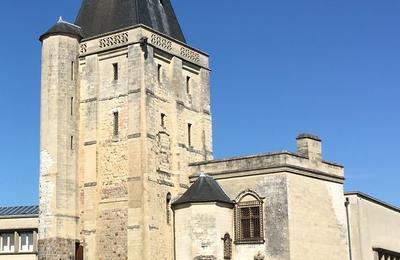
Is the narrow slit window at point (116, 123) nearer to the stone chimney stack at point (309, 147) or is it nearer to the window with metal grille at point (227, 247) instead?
the window with metal grille at point (227, 247)

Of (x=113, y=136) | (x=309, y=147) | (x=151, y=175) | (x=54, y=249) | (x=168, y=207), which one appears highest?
(x=113, y=136)

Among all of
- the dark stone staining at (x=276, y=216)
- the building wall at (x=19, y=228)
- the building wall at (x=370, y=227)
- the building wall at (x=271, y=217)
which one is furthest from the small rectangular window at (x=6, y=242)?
the building wall at (x=370, y=227)

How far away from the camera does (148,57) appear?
134 ft

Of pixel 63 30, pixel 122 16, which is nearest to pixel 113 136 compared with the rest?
pixel 63 30

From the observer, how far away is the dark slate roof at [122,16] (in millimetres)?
42688

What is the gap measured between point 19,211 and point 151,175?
13.5m

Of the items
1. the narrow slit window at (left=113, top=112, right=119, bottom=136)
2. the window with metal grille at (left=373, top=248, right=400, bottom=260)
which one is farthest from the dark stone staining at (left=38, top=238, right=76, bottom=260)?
the window with metal grille at (left=373, top=248, right=400, bottom=260)

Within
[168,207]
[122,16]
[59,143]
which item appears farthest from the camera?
[122,16]

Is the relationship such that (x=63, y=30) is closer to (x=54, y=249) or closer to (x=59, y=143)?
(x=59, y=143)

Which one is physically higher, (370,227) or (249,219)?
(249,219)

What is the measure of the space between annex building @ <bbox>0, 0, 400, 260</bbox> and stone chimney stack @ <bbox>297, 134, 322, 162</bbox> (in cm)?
6

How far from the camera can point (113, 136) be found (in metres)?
40.8

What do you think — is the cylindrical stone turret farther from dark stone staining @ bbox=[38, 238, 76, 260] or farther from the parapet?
the parapet

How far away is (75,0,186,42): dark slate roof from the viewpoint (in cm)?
4269
